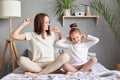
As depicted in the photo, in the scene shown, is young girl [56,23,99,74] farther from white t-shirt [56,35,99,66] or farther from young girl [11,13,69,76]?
young girl [11,13,69,76]

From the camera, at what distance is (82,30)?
3.74 m

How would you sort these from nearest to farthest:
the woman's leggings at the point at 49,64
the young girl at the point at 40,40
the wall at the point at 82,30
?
the woman's leggings at the point at 49,64, the young girl at the point at 40,40, the wall at the point at 82,30

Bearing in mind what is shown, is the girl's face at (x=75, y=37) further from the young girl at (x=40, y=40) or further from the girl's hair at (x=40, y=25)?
the girl's hair at (x=40, y=25)

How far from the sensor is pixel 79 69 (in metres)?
2.61

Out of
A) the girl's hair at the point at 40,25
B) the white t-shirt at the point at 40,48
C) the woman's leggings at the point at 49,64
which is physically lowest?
the woman's leggings at the point at 49,64

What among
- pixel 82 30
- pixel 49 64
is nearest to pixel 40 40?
pixel 49 64

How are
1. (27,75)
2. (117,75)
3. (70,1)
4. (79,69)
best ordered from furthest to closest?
(70,1) → (79,69) → (27,75) → (117,75)

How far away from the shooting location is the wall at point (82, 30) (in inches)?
146

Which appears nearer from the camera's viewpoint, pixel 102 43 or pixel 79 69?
pixel 79 69

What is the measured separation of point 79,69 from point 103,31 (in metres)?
1.32

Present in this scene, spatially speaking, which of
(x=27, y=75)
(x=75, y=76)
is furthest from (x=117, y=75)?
(x=27, y=75)

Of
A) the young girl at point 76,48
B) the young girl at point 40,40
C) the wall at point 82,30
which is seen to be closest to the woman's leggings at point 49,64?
the young girl at point 40,40

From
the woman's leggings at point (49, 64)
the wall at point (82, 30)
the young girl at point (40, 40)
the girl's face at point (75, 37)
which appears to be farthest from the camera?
the wall at point (82, 30)

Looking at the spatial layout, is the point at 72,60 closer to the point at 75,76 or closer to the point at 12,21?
the point at 75,76
